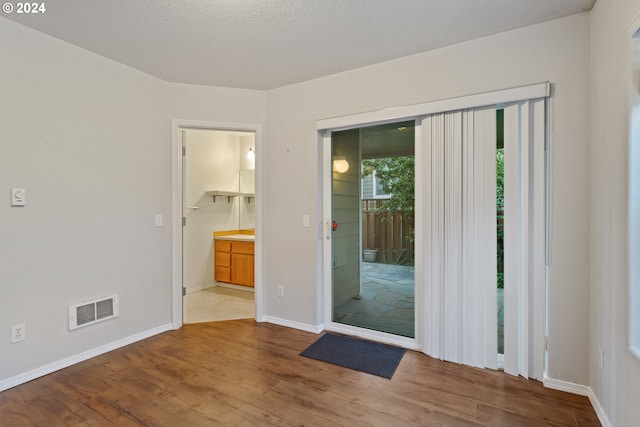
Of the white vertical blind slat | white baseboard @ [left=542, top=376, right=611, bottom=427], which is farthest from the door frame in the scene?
white baseboard @ [left=542, top=376, right=611, bottom=427]

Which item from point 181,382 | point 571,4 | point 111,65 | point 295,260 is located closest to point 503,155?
point 571,4

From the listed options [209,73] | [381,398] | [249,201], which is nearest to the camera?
[381,398]

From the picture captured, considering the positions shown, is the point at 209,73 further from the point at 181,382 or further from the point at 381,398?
the point at 381,398

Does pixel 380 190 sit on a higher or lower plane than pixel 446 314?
higher

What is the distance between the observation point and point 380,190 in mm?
3027

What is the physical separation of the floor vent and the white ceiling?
2.08 meters

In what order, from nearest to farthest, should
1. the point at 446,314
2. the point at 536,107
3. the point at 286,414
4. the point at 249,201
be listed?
the point at 286,414
the point at 536,107
the point at 446,314
the point at 249,201

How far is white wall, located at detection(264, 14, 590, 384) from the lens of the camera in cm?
205

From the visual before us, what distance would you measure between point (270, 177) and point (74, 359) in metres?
2.29

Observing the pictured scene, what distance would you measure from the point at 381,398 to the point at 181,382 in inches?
54.6

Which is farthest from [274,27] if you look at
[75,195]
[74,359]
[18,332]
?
[74,359]

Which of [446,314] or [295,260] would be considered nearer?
[446,314]

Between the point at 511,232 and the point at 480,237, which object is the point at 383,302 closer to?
the point at 480,237

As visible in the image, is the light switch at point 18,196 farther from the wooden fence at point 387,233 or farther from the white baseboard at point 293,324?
the wooden fence at point 387,233
